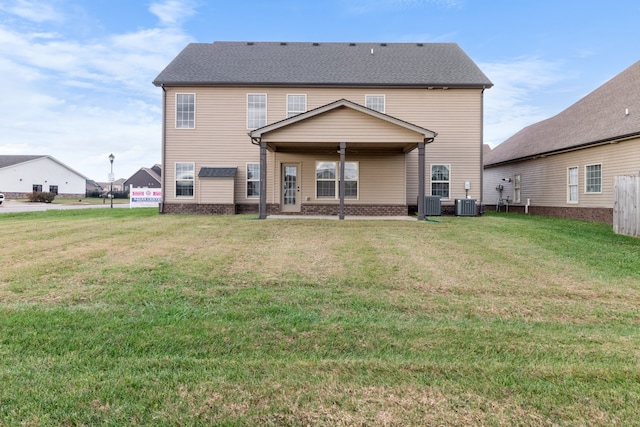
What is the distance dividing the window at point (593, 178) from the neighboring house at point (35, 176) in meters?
62.9

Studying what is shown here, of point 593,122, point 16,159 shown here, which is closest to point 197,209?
point 593,122

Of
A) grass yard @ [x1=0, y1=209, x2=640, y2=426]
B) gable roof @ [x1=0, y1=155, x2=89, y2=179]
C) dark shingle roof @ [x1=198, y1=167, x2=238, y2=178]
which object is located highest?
gable roof @ [x1=0, y1=155, x2=89, y2=179]

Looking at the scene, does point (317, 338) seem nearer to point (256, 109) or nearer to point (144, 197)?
point (256, 109)

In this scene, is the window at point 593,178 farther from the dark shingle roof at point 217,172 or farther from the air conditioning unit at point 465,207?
the dark shingle roof at point 217,172

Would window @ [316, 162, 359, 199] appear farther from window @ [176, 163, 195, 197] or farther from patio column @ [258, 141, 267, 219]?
window @ [176, 163, 195, 197]

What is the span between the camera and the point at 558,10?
17.0 metres

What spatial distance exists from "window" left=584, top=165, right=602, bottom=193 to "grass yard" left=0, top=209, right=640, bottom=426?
9700 millimetres

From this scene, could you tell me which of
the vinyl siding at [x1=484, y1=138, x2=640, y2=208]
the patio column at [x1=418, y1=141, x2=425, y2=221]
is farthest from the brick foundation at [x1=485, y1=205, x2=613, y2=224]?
the patio column at [x1=418, y1=141, x2=425, y2=221]

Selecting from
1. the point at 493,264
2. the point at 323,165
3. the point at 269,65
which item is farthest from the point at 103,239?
the point at 269,65

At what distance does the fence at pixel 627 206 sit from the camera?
10.5 m

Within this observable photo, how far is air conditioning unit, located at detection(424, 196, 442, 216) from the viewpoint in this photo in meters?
16.1

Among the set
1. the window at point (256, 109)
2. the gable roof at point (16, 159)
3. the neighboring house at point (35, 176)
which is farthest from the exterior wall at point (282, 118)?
the gable roof at point (16, 159)

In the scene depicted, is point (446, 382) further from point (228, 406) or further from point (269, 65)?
point (269, 65)

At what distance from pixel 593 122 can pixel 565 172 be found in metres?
2.45
